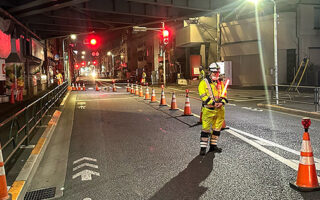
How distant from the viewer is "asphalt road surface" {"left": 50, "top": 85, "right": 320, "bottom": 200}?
4734 mm

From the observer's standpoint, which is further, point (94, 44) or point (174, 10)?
point (174, 10)

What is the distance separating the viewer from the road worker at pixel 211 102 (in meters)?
6.75

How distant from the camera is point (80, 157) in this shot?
691 cm

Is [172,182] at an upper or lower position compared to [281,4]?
lower

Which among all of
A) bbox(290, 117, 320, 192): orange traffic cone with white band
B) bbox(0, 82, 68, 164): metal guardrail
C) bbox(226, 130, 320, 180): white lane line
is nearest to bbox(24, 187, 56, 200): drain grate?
bbox(0, 82, 68, 164): metal guardrail

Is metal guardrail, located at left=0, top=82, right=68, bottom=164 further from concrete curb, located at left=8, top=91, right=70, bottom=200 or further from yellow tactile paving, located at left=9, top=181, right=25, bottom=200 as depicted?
yellow tactile paving, located at left=9, top=181, right=25, bottom=200

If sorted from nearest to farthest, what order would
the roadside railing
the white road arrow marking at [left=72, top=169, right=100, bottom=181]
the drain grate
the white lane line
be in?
the drain grate < the white road arrow marking at [left=72, top=169, right=100, bottom=181] < the white lane line < the roadside railing

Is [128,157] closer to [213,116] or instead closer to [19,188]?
[213,116]

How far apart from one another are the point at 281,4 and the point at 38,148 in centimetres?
2929

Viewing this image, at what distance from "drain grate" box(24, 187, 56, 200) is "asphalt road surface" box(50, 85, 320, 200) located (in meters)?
0.22

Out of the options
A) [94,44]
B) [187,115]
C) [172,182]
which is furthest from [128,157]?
[94,44]

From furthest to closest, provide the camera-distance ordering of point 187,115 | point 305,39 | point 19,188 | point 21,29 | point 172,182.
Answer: point 305,39 → point 21,29 → point 187,115 → point 172,182 → point 19,188

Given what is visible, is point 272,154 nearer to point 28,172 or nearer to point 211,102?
point 211,102

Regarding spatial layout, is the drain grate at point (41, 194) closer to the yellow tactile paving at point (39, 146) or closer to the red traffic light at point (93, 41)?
the yellow tactile paving at point (39, 146)
